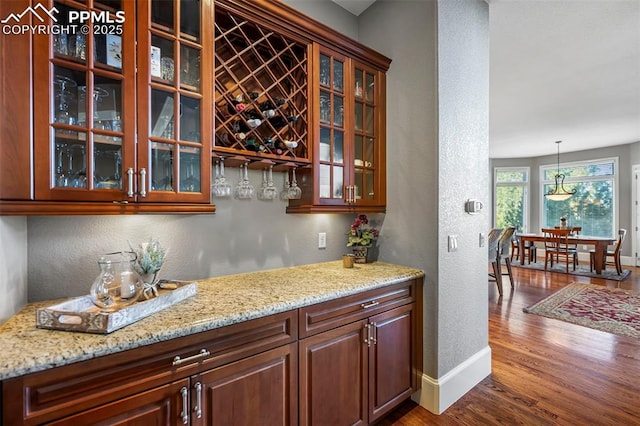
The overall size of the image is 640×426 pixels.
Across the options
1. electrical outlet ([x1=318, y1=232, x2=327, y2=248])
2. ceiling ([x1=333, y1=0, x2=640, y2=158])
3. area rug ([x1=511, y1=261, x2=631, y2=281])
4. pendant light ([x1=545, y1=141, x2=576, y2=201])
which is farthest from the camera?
pendant light ([x1=545, y1=141, x2=576, y2=201])

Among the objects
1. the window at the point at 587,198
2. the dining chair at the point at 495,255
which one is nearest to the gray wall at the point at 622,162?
the window at the point at 587,198

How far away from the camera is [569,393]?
2.24 m

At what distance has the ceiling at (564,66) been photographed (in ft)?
8.34

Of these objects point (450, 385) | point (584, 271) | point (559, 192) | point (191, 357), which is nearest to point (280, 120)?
point (191, 357)

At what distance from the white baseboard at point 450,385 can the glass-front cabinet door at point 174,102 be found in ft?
6.42

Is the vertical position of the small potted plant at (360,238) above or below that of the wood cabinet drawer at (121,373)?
above

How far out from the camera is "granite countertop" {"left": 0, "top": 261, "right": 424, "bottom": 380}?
910mm

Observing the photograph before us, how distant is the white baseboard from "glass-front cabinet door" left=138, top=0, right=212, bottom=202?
1.96m

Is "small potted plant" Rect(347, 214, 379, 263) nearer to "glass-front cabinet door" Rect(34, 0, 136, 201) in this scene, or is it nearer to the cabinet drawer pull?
the cabinet drawer pull

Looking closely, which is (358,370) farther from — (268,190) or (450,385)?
(268,190)

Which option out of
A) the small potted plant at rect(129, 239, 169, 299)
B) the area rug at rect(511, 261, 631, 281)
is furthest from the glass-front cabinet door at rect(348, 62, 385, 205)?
the area rug at rect(511, 261, 631, 281)

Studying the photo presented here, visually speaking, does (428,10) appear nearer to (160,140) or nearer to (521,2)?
(521,2)

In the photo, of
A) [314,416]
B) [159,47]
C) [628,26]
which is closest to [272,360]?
[314,416]

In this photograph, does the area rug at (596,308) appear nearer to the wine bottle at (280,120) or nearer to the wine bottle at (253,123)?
the wine bottle at (280,120)
